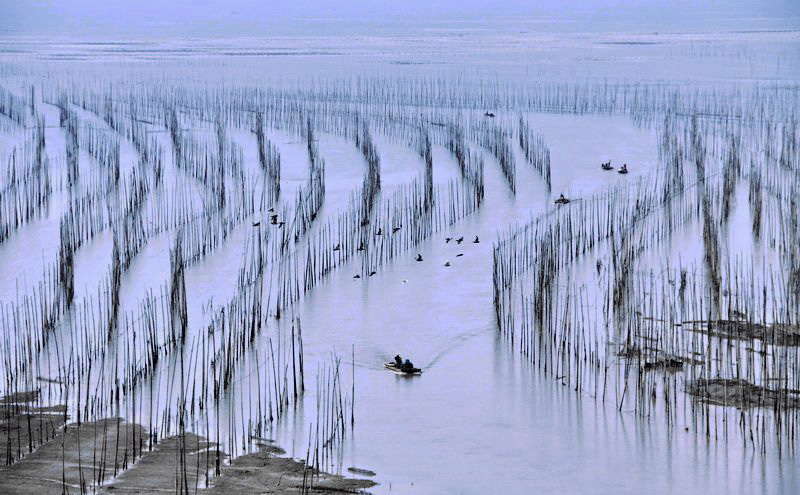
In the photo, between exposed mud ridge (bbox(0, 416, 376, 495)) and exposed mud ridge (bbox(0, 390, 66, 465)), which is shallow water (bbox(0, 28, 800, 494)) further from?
exposed mud ridge (bbox(0, 390, 66, 465))

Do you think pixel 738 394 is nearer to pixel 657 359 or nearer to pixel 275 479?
pixel 657 359

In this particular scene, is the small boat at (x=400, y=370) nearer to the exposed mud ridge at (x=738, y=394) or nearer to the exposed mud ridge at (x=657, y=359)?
the exposed mud ridge at (x=657, y=359)

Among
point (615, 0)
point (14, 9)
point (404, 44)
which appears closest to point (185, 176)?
point (404, 44)

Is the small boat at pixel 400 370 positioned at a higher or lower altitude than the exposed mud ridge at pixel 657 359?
lower

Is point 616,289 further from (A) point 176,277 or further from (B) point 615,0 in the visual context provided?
(B) point 615,0

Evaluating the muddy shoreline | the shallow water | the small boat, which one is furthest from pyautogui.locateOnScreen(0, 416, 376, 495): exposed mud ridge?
the small boat

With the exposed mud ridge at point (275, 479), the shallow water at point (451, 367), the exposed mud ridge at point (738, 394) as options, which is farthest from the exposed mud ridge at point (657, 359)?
the exposed mud ridge at point (275, 479)
